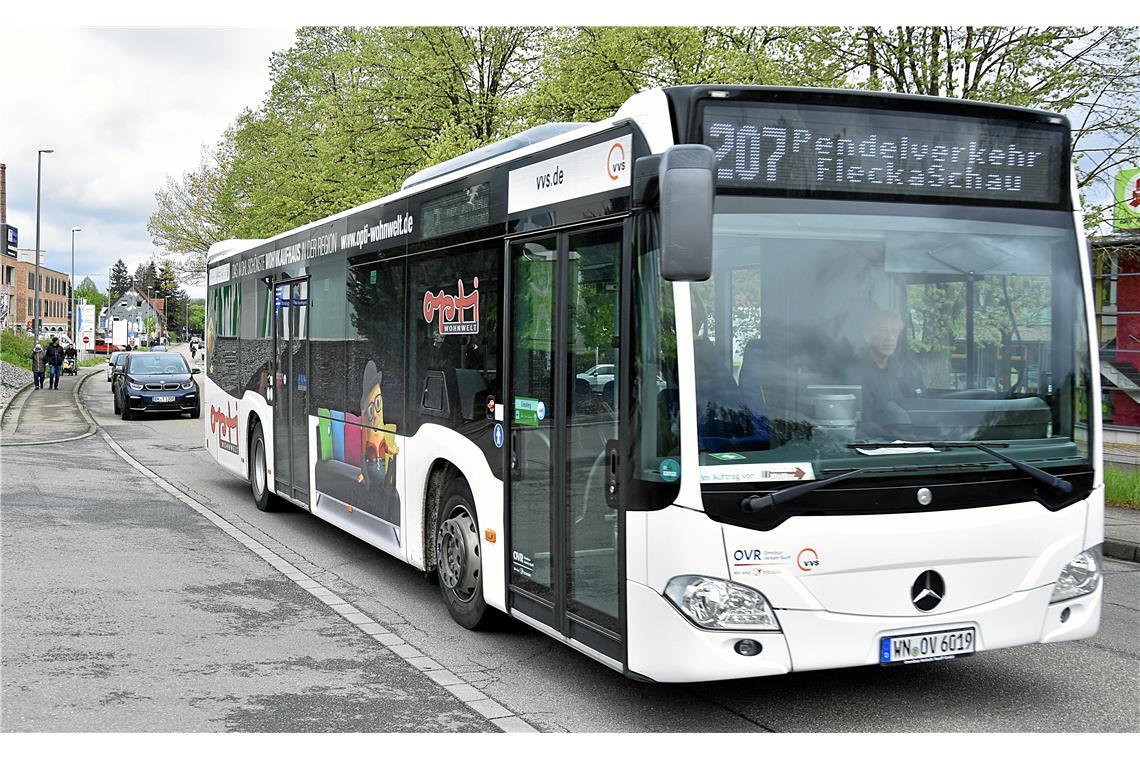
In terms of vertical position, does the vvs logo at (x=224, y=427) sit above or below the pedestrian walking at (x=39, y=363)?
below

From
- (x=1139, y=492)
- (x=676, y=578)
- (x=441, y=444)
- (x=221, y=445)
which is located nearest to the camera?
(x=676, y=578)

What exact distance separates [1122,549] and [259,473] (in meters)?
8.90

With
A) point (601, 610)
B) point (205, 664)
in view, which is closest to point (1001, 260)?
point (601, 610)

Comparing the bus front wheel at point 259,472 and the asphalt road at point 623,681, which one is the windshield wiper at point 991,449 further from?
the bus front wheel at point 259,472

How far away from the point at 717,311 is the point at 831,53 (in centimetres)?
1265

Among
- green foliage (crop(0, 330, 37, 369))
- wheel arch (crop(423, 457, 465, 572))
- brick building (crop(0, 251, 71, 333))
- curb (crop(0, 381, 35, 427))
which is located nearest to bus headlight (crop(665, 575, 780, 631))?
wheel arch (crop(423, 457, 465, 572))

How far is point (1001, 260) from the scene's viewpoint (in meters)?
5.46

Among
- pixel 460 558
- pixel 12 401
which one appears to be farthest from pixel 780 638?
pixel 12 401

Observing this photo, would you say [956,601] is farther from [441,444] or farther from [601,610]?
[441,444]

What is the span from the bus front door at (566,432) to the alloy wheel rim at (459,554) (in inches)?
28.2

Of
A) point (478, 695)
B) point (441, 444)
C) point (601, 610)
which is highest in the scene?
point (441, 444)

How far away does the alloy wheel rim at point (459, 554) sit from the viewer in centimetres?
717

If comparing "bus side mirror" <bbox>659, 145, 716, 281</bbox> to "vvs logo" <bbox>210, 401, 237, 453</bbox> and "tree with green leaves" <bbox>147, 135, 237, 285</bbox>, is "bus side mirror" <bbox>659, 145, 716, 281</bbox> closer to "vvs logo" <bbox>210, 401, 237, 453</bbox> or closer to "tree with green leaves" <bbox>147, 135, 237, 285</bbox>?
"vvs logo" <bbox>210, 401, 237, 453</bbox>

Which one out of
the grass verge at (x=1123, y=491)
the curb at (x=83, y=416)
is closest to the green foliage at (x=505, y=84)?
the grass verge at (x=1123, y=491)
